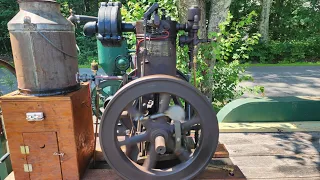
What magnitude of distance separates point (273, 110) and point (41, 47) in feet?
7.56

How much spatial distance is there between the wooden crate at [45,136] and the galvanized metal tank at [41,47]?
0.09 metres

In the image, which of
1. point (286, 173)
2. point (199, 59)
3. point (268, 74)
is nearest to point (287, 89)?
point (268, 74)

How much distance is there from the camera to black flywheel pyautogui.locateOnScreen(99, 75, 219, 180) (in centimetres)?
134

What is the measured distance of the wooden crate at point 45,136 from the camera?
1.47 m

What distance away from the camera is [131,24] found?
1.66m

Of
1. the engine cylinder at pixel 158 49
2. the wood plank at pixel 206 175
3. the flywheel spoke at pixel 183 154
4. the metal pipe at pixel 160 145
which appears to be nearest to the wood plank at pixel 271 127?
the wood plank at pixel 206 175

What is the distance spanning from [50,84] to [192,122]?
84cm

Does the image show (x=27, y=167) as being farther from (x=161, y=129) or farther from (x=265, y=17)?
(x=265, y=17)

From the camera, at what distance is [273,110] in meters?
2.75

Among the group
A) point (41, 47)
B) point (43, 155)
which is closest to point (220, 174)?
point (43, 155)

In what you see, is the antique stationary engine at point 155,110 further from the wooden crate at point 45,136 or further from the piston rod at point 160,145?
the wooden crate at point 45,136

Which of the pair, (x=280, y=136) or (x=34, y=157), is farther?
(x=280, y=136)

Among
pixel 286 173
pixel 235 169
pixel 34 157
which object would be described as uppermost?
pixel 34 157

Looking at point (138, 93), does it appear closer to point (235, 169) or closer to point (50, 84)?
point (50, 84)
